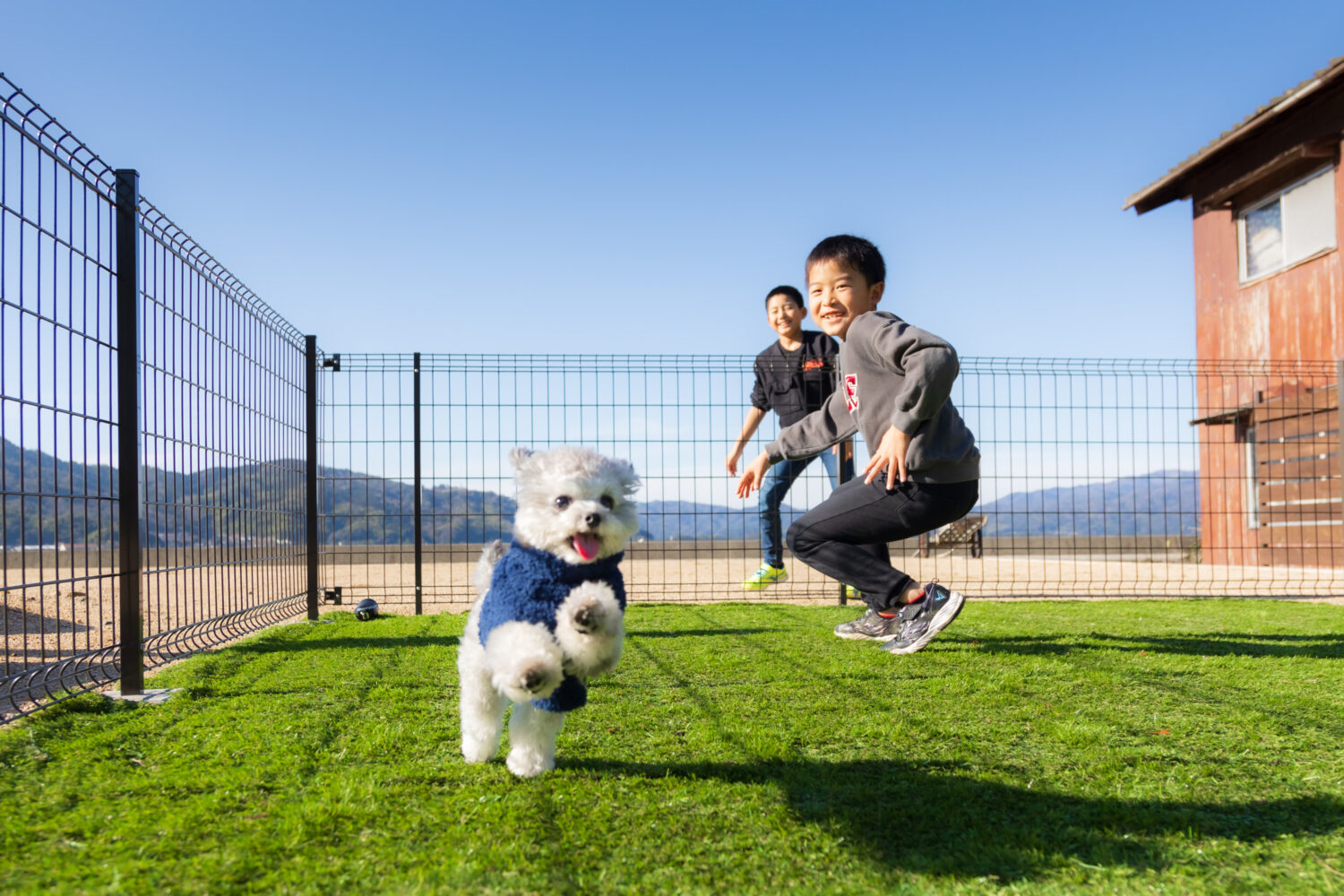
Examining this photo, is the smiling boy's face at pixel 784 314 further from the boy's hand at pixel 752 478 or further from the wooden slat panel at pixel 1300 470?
the wooden slat panel at pixel 1300 470

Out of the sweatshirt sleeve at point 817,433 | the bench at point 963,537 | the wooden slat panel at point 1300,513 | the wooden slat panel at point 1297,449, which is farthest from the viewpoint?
the bench at point 963,537

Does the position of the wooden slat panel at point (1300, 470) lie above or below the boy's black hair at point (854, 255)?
below

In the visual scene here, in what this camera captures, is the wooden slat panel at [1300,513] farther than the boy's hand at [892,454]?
Yes

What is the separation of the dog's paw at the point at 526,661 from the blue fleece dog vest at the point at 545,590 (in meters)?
0.04

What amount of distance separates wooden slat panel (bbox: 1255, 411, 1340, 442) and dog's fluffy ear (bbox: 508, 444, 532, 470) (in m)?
9.41

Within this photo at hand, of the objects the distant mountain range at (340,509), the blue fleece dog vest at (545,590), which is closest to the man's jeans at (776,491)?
the distant mountain range at (340,509)

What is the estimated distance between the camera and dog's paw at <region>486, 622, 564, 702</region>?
1866 mm

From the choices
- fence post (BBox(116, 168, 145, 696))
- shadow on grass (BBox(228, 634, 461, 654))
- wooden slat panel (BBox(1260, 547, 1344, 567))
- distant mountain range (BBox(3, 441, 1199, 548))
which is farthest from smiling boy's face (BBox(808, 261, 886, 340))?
wooden slat panel (BBox(1260, 547, 1344, 567))

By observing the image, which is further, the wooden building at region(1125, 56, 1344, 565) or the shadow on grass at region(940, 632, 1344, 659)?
the wooden building at region(1125, 56, 1344, 565)

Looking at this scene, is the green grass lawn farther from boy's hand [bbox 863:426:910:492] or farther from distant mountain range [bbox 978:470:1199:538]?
distant mountain range [bbox 978:470:1199:538]

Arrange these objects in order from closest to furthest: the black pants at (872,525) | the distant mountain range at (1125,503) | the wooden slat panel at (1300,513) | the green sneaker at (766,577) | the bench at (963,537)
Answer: the black pants at (872,525) → the green sneaker at (766,577) → the distant mountain range at (1125,503) → the wooden slat panel at (1300,513) → the bench at (963,537)

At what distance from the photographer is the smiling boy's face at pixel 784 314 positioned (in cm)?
641

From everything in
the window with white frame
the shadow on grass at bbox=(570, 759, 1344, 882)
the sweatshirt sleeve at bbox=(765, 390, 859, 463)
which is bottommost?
the shadow on grass at bbox=(570, 759, 1344, 882)

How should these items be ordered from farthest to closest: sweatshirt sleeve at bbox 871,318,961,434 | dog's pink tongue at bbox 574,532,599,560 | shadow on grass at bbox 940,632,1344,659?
1. shadow on grass at bbox 940,632,1344,659
2. sweatshirt sleeve at bbox 871,318,961,434
3. dog's pink tongue at bbox 574,532,599,560
